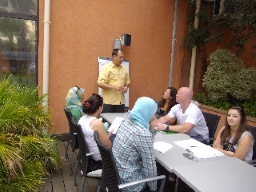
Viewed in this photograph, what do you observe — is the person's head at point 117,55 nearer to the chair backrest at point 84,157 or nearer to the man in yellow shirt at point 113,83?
the man in yellow shirt at point 113,83

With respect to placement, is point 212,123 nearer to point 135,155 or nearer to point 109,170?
point 135,155

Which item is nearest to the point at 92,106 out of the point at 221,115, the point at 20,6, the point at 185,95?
the point at 185,95

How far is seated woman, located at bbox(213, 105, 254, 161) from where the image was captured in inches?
85.2

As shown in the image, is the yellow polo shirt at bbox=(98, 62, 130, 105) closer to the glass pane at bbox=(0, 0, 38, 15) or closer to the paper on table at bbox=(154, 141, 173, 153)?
the glass pane at bbox=(0, 0, 38, 15)

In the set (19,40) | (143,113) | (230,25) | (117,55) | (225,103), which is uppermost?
(230,25)

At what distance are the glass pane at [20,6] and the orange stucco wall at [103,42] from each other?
18 cm

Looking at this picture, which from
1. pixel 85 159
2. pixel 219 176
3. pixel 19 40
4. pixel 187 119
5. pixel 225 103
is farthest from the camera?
pixel 225 103

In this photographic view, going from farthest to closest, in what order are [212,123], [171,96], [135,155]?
[171,96], [212,123], [135,155]

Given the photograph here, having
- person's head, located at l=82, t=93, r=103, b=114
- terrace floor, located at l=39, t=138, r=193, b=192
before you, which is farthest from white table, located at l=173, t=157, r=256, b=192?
person's head, located at l=82, t=93, r=103, b=114

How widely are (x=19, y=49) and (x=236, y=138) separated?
12.9 feet

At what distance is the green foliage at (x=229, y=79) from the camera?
4387mm

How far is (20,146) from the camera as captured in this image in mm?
2111

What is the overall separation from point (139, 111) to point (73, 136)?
1.41 m

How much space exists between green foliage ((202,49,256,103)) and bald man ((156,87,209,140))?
186 centimetres
